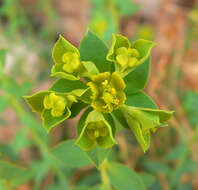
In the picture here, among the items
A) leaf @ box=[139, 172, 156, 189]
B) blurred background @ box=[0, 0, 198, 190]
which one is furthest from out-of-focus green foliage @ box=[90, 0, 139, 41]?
leaf @ box=[139, 172, 156, 189]

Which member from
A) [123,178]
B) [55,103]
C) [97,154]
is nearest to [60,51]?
[55,103]

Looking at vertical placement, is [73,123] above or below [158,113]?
below

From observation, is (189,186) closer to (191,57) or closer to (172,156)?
(172,156)

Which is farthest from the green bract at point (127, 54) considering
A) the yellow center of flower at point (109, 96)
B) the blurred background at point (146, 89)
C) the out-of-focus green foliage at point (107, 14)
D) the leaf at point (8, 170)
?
the out-of-focus green foliage at point (107, 14)

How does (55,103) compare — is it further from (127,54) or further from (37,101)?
(127,54)

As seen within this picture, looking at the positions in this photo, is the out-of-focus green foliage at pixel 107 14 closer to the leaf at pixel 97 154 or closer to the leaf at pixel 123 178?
the leaf at pixel 123 178

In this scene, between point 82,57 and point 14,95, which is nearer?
point 82,57

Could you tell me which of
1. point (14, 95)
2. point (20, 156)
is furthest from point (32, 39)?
point (14, 95)
